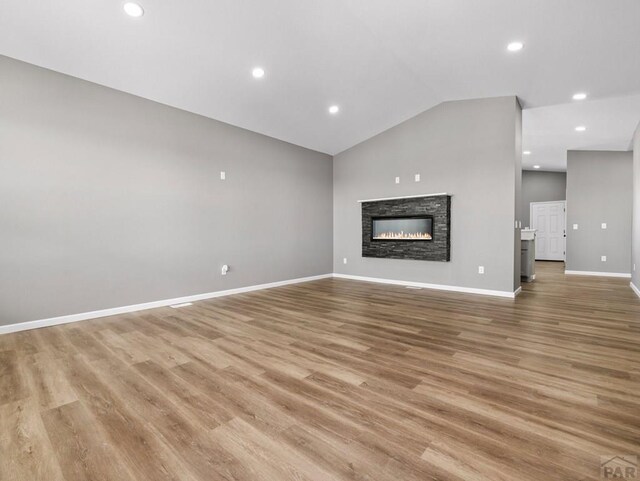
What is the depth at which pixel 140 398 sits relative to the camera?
1.93m

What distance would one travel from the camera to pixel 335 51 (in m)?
3.75

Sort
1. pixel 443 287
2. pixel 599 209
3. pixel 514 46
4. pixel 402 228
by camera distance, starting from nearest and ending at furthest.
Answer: pixel 514 46 < pixel 443 287 < pixel 402 228 < pixel 599 209

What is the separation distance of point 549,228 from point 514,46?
331 inches

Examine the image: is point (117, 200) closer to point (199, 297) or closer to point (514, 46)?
point (199, 297)

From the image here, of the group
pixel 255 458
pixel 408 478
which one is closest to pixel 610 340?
pixel 408 478

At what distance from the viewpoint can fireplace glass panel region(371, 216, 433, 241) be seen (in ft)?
18.5

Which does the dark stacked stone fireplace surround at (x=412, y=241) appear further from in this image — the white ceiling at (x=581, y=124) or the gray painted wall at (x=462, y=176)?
the white ceiling at (x=581, y=124)

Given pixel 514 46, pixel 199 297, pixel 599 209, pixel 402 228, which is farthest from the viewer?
pixel 599 209

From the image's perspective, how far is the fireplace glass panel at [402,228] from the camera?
5.65 metres

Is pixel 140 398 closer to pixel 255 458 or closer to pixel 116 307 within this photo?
Answer: pixel 255 458

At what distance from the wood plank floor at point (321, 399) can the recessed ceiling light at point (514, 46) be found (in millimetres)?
3070

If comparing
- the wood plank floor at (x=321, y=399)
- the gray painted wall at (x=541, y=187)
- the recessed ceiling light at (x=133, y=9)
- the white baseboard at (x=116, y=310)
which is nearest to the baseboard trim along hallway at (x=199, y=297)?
the white baseboard at (x=116, y=310)

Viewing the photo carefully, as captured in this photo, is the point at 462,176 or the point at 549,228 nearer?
the point at 462,176

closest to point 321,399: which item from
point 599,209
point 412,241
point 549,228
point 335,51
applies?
point 335,51
